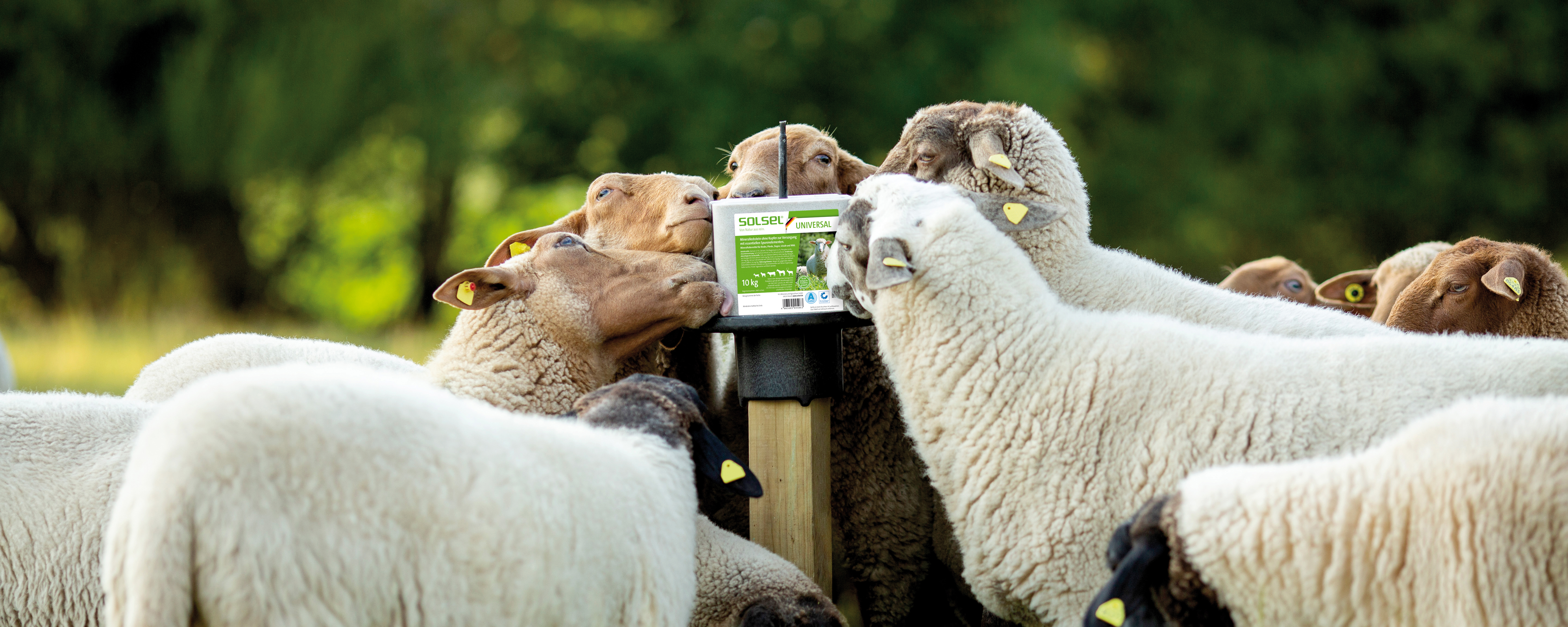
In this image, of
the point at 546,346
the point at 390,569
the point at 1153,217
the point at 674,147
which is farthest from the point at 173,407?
the point at 1153,217

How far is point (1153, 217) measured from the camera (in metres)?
17.7

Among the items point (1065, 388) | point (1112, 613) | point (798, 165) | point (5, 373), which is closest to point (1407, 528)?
point (1112, 613)

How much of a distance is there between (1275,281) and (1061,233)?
2.37 m

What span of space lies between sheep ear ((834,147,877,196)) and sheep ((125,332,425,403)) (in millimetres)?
1851

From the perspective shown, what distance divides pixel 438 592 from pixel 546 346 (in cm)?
160

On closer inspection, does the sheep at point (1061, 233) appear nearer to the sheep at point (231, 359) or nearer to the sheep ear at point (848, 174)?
the sheep ear at point (848, 174)

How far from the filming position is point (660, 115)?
16.3 m

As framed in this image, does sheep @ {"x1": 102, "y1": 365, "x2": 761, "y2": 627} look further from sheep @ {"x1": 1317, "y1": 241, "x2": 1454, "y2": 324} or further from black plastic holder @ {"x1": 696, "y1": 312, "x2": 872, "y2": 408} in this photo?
sheep @ {"x1": 1317, "y1": 241, "x2": 1454, "y2": 324}

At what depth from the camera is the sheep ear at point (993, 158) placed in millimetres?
4215

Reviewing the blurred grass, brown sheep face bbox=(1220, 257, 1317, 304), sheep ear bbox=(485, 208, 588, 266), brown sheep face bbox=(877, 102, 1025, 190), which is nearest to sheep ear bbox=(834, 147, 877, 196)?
brown sheep face bbox=(877, 102, 1025, 190)

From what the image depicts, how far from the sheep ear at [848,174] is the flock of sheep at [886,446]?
2 cm

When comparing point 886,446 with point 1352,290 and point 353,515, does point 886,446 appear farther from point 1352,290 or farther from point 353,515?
point 1352,290

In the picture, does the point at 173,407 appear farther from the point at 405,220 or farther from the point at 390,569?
the point at 405,220

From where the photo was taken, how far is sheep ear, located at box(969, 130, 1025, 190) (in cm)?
421
